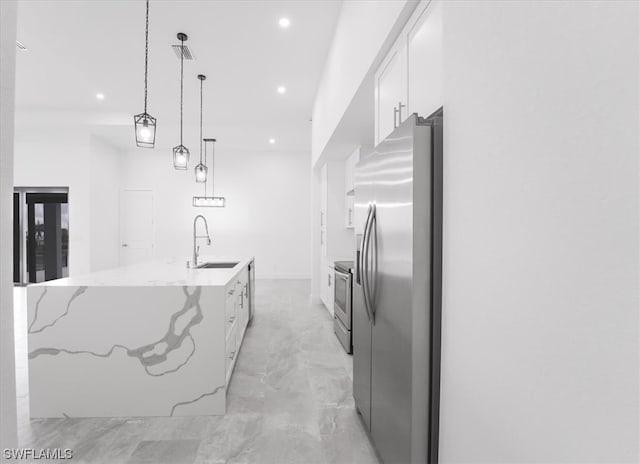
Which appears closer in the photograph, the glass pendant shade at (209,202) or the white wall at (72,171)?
the glass pendant shade at (209,202)

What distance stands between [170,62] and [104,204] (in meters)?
4.70

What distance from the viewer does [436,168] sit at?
4.27 feet

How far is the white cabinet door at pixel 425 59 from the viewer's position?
4.72 ft

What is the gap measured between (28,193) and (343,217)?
6.79 meters

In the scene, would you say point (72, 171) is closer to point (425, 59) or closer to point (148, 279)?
point (148, 279)

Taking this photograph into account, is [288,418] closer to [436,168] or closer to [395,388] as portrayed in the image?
[395,388]

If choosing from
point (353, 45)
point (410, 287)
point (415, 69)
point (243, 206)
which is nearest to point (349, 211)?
point (353, 45)

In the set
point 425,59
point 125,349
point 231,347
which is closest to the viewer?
point 425,59

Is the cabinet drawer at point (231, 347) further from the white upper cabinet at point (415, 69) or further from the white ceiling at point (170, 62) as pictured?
the white ceiling at point (170, 62)

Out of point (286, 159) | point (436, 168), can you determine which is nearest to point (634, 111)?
point (436, 168)

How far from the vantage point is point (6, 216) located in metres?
0.58

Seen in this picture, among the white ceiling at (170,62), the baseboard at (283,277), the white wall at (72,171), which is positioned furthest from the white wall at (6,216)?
the baseboard at (283,277)

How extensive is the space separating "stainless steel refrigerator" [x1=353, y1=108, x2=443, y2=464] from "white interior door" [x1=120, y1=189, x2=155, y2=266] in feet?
26.2

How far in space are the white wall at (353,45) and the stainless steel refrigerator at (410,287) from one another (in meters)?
0.78
